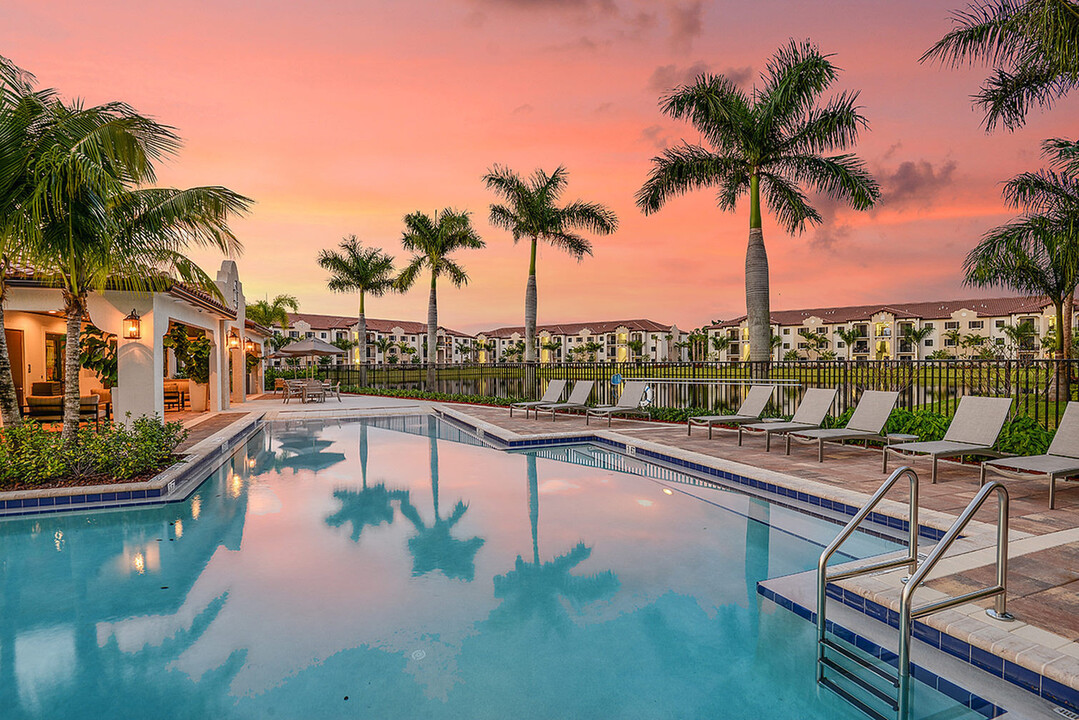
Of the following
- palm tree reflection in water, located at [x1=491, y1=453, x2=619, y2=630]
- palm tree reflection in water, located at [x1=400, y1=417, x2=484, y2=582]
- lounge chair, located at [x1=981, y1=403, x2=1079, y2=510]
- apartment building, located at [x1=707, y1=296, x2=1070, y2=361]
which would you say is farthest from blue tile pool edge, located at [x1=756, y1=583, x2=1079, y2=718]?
apartment building, located at [x1=707, y1=296, x2=1070, y2=361]

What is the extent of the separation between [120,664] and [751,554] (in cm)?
465

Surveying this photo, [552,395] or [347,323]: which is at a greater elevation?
[347,323]

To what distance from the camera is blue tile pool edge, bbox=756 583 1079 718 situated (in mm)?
2451

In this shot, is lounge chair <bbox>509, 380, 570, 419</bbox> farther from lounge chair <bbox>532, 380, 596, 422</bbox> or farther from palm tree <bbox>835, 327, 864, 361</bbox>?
palm tree <bbox>835, 327, 864, 361</bbox>

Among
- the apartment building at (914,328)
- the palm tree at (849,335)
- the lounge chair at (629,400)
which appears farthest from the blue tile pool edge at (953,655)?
the palm tree at (849,335)

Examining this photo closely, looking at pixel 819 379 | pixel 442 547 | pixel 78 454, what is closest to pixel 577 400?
pixel 819 379

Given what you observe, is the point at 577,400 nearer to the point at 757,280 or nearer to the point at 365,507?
the point at 757,280

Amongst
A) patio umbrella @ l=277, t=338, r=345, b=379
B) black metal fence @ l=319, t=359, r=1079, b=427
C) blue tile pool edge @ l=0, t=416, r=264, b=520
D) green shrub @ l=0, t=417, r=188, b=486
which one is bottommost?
blue tile pool edge @ l=0, t=416, r=264, b=520

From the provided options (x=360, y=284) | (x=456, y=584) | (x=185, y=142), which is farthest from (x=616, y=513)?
(x=360, y=284)

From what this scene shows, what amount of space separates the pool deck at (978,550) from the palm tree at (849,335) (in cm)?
8091

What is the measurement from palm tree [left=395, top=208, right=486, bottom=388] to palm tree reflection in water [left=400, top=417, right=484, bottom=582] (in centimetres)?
1616

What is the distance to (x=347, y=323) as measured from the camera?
95.6 meters

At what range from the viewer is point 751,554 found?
4871 mm

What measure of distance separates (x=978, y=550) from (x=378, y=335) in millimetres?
100361
